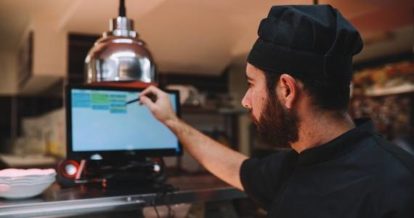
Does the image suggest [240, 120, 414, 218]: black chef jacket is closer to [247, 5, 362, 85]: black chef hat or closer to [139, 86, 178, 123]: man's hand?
[247, 5, 362, 85]: black chef hat

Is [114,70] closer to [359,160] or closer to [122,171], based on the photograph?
[122,171]

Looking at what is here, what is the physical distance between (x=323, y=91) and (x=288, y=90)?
77mm

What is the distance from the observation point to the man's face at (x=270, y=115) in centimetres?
95

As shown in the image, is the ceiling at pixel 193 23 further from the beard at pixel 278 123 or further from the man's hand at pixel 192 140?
the beard at pixel 278 123

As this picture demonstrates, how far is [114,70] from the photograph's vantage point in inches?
45.6

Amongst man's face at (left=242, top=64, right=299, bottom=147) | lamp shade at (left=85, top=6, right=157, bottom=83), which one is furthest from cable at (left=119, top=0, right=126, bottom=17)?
man's face at (left=242, top=64, right=299, bottom=147)

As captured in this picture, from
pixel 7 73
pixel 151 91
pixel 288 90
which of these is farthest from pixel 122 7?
pixel 7 73

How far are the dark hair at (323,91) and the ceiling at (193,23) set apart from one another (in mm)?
702

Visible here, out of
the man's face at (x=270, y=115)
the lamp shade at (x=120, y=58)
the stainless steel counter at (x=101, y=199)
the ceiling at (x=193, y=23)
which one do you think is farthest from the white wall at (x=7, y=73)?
the man's face at (x=270, y=115)

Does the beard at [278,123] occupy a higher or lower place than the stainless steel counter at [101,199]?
higher

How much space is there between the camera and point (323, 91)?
0.91m

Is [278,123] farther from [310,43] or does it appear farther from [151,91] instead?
[151,91]

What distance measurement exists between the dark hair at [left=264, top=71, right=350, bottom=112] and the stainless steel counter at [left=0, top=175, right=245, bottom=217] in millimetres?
460

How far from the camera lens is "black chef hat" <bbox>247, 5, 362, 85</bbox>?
2.90 ft
